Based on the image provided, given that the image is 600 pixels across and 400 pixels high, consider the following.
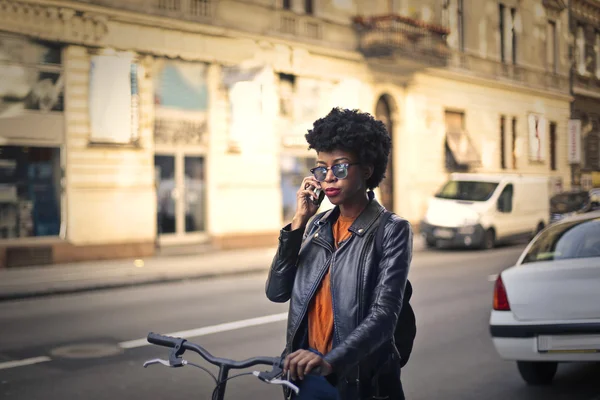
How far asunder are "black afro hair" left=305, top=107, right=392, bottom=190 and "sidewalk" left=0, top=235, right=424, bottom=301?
34.6 ft

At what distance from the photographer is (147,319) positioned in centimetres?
1008

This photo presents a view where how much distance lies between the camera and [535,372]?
6.59 m

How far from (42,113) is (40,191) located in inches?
64.7

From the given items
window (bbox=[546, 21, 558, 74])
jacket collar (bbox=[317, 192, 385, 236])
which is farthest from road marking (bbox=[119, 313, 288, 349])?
window (bbox=[546, 21, 558, 74])

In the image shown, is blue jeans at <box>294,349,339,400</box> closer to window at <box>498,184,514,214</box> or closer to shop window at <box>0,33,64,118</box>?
shop window at <box>0,33,64,118</box>

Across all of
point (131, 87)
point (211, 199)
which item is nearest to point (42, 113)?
point (131, 87)

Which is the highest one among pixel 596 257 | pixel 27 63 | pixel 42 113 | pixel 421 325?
pixel 27 63

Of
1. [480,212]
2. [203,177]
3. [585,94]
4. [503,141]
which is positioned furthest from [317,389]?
[585,94]

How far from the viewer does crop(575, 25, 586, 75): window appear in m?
40.9

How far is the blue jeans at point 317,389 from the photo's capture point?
2.81m

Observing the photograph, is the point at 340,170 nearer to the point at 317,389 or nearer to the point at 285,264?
the point at 285,264

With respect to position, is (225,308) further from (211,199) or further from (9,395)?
(211,199)

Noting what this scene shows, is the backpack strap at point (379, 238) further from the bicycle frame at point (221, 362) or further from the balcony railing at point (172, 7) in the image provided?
the balcony railing at point (172, 7)

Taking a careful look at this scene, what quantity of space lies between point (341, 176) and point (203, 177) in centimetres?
1733
